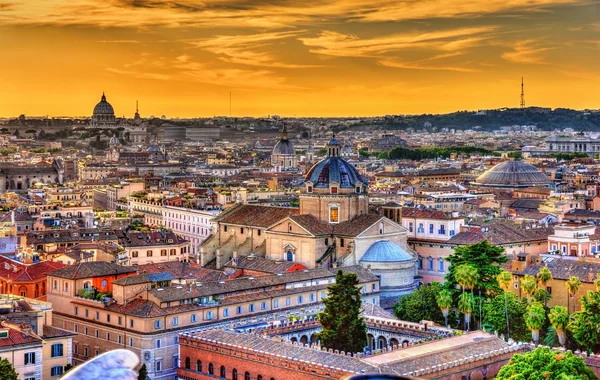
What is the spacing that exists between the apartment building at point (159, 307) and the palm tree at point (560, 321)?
957 cm

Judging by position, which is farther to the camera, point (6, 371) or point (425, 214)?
point (425, 214)

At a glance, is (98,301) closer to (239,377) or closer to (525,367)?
(239,377)

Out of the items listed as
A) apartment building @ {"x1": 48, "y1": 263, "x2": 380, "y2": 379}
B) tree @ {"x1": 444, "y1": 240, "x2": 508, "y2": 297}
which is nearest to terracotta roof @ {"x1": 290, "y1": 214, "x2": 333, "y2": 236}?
apartment building @ {"x1": 48, "y1": 263, "x2": 380, "y2": 379}

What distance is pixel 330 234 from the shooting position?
43531 millimetres

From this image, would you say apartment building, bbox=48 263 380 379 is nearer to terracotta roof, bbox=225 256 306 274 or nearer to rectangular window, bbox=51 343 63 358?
terracotta roof, bbox=225 256 306 274

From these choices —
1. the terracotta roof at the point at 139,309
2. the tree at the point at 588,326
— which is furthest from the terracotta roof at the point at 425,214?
the terracotta roof at the point at 139,309

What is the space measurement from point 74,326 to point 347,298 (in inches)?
411

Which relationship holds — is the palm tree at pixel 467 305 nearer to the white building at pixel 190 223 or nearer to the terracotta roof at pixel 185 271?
the terracotta roof at pixel 185 271

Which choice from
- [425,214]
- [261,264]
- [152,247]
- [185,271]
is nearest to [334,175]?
[261,264]

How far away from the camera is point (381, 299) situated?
41.6m

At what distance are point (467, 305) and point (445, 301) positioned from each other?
87 centimetres

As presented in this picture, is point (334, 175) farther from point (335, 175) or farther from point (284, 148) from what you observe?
point (284, 148)

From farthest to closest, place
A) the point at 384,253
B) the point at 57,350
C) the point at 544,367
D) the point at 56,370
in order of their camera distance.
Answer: the point at 384,253 < the point at 57,350 < the point at 56,370 < the point at 544,367

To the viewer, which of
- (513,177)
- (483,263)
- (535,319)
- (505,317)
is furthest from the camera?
(513,177)
